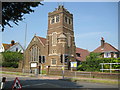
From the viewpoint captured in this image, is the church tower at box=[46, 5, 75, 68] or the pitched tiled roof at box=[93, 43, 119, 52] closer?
the church tower at box=[46, 5, 75, 68]

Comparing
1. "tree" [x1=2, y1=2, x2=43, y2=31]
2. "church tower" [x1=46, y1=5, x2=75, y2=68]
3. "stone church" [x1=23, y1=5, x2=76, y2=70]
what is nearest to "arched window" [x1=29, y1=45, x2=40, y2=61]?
"stone church" [x1=23, y1=5, x2=76, y2=70]

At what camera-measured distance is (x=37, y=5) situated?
12.3 meters

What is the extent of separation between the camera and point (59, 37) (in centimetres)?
4588

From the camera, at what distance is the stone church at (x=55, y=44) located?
45.7 metres

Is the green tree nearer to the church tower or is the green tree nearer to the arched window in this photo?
the arched window

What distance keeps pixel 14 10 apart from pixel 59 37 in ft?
112

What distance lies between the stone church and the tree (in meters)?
32.3

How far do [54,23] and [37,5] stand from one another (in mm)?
37017

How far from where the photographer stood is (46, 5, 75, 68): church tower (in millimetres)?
45594

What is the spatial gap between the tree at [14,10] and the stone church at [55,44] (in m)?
32.3

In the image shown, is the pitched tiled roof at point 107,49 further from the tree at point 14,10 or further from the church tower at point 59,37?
the tree at point 14,10

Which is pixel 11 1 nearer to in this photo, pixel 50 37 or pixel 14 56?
pixel 50 37

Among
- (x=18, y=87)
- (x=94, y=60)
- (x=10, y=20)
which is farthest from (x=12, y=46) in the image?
(x=18, y=87)

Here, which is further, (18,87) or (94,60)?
(94,60)
